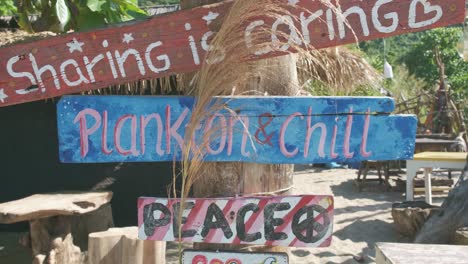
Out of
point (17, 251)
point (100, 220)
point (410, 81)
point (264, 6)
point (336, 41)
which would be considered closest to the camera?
point (264, 6)

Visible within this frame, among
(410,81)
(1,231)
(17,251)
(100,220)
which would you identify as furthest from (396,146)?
(410,81)

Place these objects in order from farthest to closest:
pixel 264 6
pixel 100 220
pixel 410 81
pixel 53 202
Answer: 1. pixel 410 81
2. pixel 100 220
3. pixel 53 202
4. pixel 264 6

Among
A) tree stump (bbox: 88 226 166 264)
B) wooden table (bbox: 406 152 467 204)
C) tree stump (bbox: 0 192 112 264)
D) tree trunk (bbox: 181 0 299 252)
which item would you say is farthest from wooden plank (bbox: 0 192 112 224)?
wooden table (bbox: 406 152 467 204)

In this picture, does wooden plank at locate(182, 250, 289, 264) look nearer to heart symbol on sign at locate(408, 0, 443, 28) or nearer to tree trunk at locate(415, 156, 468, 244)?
heart symbol on sign at locate(408, 0, 443, 28)

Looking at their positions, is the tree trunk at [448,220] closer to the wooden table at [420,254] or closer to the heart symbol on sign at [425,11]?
the wooden table at [420,254]

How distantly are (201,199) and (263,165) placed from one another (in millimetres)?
266

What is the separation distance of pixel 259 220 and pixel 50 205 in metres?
2.89

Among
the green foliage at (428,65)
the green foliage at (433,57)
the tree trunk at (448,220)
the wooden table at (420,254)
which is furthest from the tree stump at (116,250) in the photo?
the green foliage at (433,57)

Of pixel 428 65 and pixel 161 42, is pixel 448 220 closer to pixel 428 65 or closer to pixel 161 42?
pixel 161 42

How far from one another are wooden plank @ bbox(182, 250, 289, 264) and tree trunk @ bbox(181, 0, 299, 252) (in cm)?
8

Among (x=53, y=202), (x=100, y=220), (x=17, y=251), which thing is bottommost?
(x=17, y=251)

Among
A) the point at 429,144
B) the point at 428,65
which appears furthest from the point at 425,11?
the point at 428,65

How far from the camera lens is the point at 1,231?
640cm

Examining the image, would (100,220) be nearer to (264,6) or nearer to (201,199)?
(201,199)
